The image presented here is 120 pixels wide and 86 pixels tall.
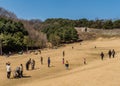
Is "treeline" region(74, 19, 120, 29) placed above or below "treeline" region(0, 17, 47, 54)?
above

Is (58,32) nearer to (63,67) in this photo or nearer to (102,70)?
(63,67)

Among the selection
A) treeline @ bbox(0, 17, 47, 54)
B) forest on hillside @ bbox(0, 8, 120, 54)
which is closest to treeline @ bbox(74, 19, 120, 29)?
forest on hillside @ bbox(0, 8, 120, 54)

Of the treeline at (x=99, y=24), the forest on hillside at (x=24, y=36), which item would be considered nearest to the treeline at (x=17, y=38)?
the forest on hillside at (x=24, y=36)

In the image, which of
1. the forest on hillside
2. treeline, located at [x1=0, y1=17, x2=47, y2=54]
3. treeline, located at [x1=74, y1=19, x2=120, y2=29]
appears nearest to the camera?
treeline, located at [x1=0, y1=17, x2=47, y2=54]

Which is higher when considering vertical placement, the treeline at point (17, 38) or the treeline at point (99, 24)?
the treeline at point (99, 24)

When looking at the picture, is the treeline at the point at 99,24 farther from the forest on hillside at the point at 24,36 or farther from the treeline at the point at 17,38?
the treeline at the point at 17,38

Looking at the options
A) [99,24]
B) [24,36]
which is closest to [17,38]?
[24,36]

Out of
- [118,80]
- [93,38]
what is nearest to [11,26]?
[93,38]

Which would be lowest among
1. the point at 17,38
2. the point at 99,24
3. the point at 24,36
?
the point at 17,38

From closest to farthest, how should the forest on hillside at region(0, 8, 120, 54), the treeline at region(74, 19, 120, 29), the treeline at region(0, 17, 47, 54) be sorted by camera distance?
the treeline at region(0, 17, 47, 54)
the forest on hillside at region(0, 8, 120, 54)
the treeline at region(74, 19, 120, 29)

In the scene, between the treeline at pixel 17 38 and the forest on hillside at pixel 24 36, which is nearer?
the treeline at pixel 17 38

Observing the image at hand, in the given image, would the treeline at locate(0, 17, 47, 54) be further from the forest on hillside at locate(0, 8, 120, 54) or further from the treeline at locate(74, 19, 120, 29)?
the treeline at locate(74, 19, 120, 29)

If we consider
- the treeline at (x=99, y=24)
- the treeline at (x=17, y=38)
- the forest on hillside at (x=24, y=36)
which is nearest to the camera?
the treeline at (x=17, y=38)

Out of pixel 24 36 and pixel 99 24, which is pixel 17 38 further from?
pixel 99 24
